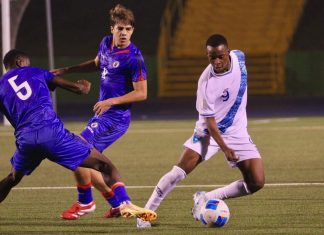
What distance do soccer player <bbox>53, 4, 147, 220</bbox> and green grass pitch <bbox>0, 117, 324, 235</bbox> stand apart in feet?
0.87

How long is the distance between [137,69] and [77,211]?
1606 mm

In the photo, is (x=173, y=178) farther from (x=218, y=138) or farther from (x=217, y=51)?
(x=217, y=51)

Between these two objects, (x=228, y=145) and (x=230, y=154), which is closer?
(x=230, y=154)

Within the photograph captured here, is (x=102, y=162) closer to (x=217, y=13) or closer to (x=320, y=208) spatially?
(x=320, y=208)

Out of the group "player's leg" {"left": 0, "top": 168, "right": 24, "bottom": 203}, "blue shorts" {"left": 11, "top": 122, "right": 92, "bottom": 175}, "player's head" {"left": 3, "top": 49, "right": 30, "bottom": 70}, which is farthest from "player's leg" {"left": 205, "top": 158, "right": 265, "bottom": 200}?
"player's head" {"left": 3, "top": 49, "right": 30, "bottom": 70}

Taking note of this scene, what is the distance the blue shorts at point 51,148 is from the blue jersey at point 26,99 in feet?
0.25

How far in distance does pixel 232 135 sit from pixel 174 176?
2.27 ft

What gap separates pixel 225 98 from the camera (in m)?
10.3

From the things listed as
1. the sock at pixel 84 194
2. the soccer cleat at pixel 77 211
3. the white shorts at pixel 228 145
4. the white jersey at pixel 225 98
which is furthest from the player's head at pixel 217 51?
the soccer cleat at pixel 77 211

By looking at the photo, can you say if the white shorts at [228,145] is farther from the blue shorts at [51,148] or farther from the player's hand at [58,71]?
the player's hand at [58,71]

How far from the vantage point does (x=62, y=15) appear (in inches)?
1558

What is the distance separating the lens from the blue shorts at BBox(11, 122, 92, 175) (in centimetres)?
978

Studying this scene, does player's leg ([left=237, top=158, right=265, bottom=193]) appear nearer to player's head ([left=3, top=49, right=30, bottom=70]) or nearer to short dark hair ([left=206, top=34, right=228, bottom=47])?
short dark hair ([left=206, top=34, right=228, bottom=47])

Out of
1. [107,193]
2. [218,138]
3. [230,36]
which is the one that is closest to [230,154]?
[218,138]
